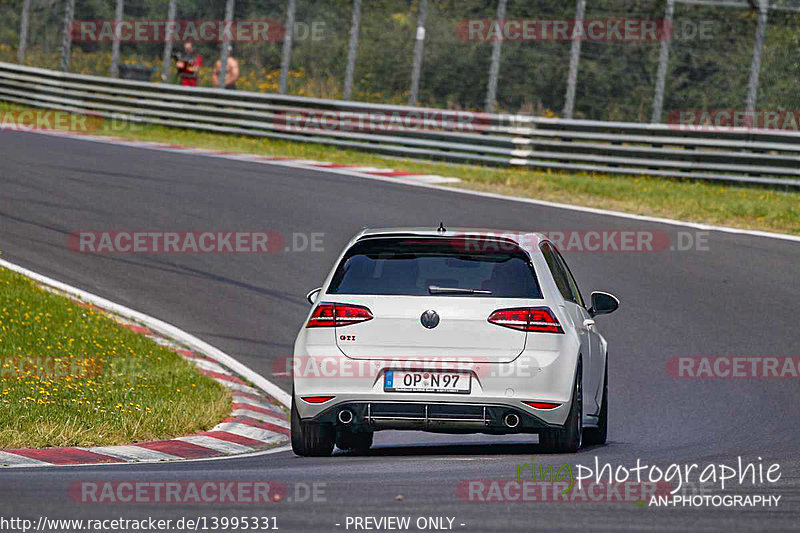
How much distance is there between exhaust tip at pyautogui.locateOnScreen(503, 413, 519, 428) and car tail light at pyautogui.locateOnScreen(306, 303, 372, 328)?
1034mm

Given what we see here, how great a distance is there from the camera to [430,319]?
8078 millimetres

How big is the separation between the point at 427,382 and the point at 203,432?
268cm

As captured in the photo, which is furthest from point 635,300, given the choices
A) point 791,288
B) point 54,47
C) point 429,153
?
point 54,47

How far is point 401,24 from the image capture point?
2777 cm

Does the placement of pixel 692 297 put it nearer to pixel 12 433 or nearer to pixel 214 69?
pixel 12 433

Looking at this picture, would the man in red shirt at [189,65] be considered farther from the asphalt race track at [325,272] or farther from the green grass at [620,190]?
the asphalt race track at [325,272]

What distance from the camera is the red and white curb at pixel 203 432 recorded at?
8.70 metres

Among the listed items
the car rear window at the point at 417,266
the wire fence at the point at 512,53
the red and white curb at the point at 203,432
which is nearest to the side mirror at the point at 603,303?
the car rear window at the point at 417,266

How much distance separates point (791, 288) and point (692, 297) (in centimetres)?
126

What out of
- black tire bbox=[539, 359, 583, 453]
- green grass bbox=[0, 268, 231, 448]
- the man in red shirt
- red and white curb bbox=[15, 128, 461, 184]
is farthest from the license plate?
the man in red shirt

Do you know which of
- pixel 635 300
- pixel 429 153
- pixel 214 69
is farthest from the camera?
pixel 214 69

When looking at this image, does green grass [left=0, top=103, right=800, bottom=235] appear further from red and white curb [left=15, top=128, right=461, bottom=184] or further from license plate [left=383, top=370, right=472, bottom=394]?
license plate [left=383, top=370, right=472, bottom=394]

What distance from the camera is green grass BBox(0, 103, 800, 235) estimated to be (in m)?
19.8

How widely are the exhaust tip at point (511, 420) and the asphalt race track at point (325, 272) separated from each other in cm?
25
